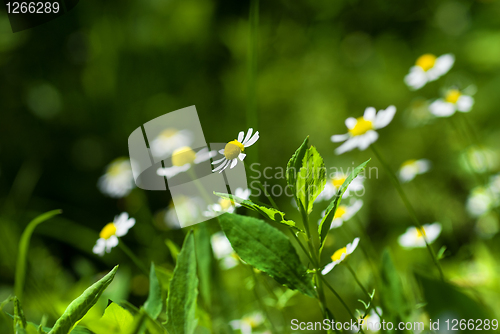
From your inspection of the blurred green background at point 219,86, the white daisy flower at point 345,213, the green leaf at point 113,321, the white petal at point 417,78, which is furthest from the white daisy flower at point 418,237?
the blurred green background at point 219,86

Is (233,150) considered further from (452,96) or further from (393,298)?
(452,96)

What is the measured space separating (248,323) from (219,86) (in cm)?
87

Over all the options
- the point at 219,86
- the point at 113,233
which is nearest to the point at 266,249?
the point at 113,233

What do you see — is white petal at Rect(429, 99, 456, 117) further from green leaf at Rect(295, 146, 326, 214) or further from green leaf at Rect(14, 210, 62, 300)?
green leaf at Rect(14, 210, 62, 300)

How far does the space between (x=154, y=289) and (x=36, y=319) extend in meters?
0.40

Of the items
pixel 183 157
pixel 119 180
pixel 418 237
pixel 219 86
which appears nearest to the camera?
pixel 183 157

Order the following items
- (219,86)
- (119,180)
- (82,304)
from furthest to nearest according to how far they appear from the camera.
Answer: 1. (219,86)
2. (119,180)
3. (82,304)

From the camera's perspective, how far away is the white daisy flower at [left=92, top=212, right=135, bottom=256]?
0.28 m

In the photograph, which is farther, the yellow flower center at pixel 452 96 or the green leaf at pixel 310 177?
the yellow flower center at pixel 452 96

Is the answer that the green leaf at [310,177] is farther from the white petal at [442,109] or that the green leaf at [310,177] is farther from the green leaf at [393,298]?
the white petal at [442,109]

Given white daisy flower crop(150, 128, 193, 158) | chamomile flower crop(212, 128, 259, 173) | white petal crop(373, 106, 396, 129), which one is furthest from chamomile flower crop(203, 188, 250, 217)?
white daisy flower crop(150, 128, 193, 158)

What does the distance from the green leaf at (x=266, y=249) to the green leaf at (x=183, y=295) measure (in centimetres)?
4

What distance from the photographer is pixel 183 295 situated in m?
0.21

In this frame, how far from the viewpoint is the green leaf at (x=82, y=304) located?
0.60 feet
